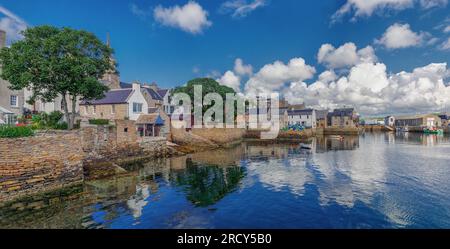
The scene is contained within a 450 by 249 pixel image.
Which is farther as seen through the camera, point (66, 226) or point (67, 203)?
point (67, 203)

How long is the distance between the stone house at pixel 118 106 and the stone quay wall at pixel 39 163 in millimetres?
27507

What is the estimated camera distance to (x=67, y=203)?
16.0 meters

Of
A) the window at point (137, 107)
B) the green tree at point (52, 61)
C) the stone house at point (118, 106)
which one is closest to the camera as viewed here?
the green tree at point (52, 61)

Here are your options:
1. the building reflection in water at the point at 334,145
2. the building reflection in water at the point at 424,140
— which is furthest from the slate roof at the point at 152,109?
the building reflection in water at the point at 424,140

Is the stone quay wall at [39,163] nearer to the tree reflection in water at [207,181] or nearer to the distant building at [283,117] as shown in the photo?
the tree reflection in water at [207,181]

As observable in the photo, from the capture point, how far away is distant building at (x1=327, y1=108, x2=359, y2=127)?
4614 inches

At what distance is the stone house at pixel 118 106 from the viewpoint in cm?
4734

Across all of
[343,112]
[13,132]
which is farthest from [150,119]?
[343,112]

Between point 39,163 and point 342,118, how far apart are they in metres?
128

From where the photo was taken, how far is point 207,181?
23.3 metres

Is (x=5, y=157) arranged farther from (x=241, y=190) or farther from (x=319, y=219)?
(x=319, y=219)

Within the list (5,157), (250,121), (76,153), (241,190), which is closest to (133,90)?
(76,153)

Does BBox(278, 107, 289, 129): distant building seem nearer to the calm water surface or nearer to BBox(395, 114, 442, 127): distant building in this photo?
the calm water surface
